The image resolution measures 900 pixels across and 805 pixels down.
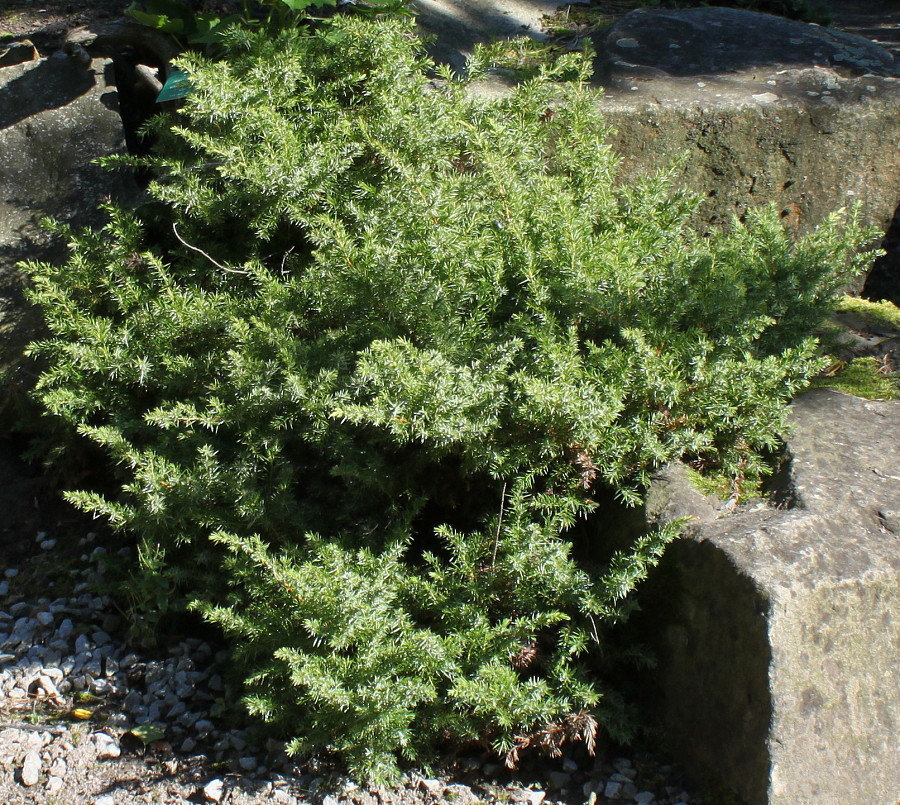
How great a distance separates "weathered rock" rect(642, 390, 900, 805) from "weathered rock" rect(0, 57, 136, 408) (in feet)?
9.48

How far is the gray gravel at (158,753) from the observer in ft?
8.50

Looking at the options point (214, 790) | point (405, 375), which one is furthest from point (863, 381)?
point (214, 790)

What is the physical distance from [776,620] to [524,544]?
70cm

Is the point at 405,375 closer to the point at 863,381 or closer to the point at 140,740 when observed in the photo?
the point at 140,740

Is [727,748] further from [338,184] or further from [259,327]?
[338,184]

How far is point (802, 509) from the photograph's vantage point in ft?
8.84

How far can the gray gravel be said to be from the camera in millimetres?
2590

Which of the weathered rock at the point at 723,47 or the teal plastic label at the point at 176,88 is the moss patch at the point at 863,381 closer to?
the weathered rock at the point at 723,47

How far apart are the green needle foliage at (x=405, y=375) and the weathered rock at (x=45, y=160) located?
58 centimetres

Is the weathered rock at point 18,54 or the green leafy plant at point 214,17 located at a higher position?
the green leafy plant at point 214,17

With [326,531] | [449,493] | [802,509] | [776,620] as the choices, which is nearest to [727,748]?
[776,620]

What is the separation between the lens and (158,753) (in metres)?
2.79

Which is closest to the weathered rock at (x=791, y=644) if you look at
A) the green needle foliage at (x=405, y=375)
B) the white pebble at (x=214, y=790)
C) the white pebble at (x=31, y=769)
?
the green needle foliage at (x=405, y=375)

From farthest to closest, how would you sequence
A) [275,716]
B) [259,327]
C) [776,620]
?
1. [259,327]
2. [275,716]
3. [776,620]
